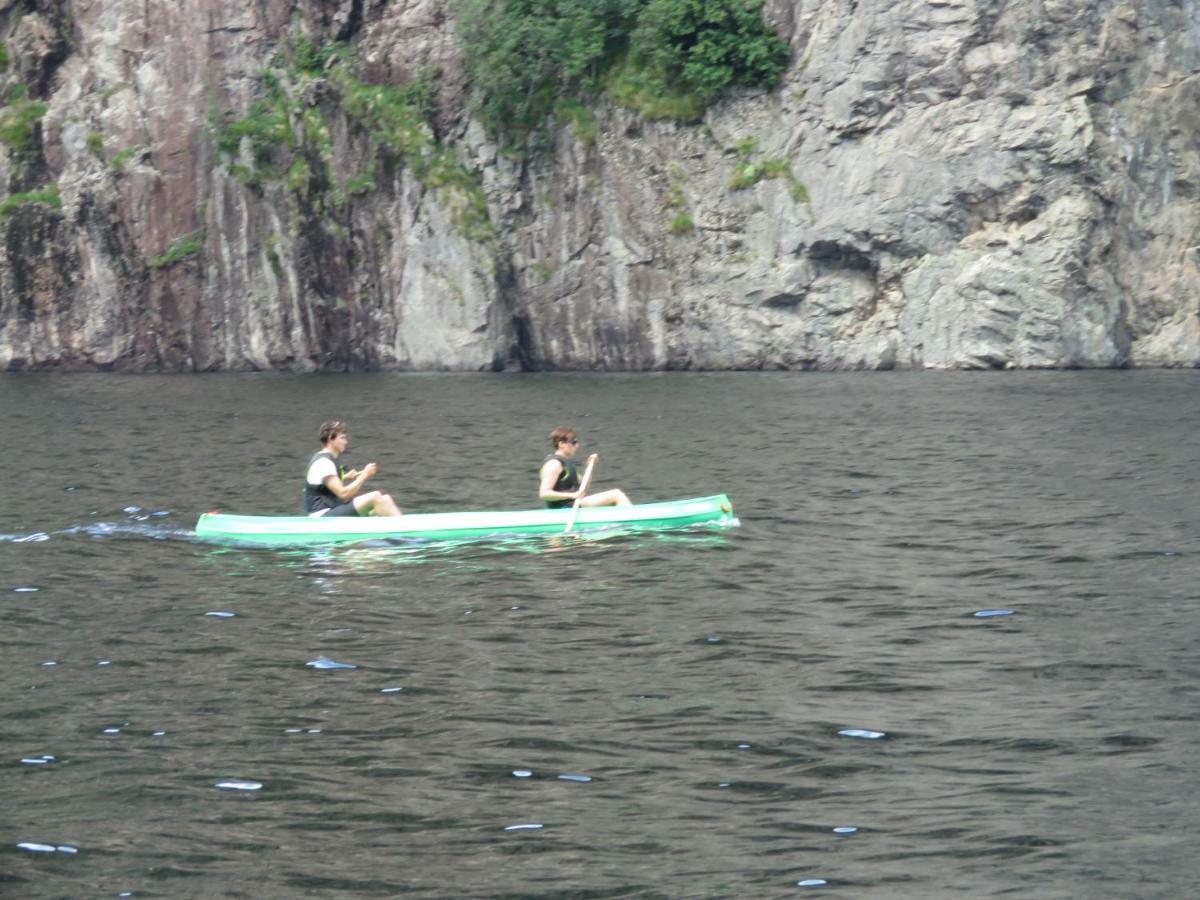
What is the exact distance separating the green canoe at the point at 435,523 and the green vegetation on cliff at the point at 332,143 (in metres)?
40.9

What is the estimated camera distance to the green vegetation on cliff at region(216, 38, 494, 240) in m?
62.9

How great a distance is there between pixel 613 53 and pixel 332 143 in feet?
38.0

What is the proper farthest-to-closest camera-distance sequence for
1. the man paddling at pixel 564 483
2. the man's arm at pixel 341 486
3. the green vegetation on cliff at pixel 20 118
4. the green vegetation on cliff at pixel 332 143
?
the green vegetation on cliff at pixel 20 118
the green vegetation on cliff at pixel 332 143
the man paddling at pixel 564 483
the man's arm at pixel 341 486

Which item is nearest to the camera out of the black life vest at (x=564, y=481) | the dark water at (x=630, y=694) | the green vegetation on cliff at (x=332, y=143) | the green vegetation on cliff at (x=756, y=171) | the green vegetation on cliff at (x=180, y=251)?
the dark water at (x=630, y=694)

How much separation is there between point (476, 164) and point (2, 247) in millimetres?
19660

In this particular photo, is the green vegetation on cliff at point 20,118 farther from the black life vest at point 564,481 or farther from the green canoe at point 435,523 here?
the black life vest at point 564,481

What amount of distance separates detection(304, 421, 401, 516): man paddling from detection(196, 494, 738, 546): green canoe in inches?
18.6

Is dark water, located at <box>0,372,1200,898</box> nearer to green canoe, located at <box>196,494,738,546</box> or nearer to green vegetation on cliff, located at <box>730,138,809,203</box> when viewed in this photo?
green canoe, located at <box>196,494,738,546</box>

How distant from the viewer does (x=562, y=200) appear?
61906mm

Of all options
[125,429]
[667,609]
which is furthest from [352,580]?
[125,429]

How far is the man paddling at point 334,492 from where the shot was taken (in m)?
22.6

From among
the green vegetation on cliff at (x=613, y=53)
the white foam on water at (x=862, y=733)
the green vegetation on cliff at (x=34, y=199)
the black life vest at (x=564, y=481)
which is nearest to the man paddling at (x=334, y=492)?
the black life vest at (x=564, y=481)

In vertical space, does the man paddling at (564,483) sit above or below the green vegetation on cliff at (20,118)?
below

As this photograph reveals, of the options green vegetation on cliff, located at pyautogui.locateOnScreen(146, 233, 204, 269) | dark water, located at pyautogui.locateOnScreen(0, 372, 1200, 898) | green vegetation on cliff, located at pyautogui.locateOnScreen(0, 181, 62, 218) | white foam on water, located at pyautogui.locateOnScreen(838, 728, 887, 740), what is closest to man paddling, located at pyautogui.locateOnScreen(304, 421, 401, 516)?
dark water, located at pyautogui.locateOnScreen(0, 372, 1200, 898)
